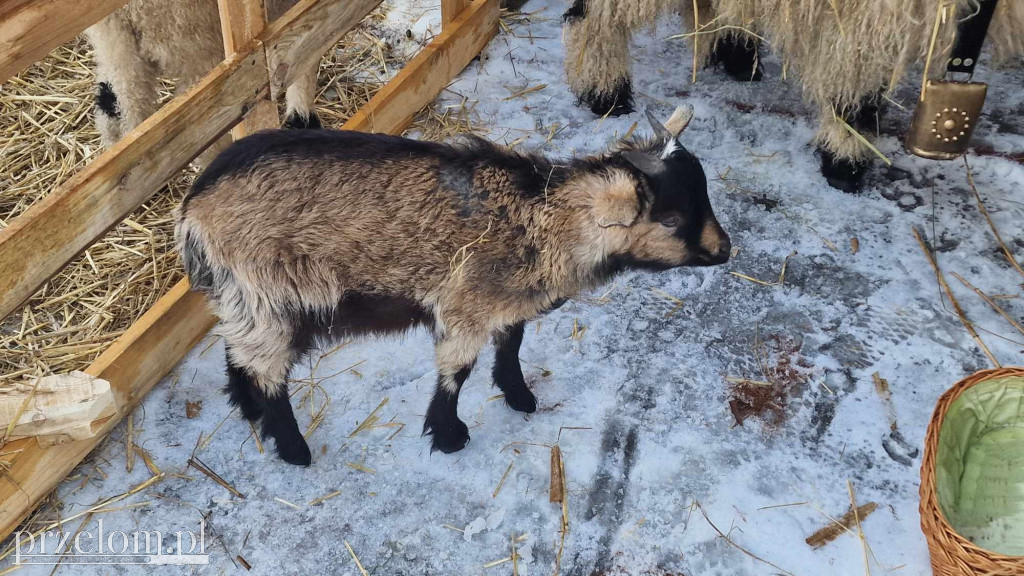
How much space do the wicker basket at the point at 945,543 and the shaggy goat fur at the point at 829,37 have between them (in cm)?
156

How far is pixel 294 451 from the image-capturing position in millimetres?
3611

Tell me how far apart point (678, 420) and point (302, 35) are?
2.48 metres

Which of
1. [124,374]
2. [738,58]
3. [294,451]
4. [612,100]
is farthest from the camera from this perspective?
[738,58]

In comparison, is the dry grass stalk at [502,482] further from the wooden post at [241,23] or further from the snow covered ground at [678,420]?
the wooden post at [241,23]

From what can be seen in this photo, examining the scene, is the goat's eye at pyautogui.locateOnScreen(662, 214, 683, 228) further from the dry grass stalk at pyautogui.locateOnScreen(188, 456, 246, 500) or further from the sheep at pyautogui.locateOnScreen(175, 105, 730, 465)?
the dry grass stalk at pyautogui.locateOnScreen(188, 456, 246, 500)

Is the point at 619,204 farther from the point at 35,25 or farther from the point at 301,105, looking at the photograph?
the point at 301,105

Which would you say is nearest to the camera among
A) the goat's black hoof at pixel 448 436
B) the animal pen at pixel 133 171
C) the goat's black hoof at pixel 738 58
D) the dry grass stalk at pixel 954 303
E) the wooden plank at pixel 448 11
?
the animal pen at pixel 133 171

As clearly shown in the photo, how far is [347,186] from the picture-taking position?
3.08 metres

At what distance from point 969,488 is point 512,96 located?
3569 millimetres

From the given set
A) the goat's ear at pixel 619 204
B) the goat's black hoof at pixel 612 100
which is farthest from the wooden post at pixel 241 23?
the goat's black hoof at pixel 612 100

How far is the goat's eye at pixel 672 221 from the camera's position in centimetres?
327

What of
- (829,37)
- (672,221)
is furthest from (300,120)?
(829,37)

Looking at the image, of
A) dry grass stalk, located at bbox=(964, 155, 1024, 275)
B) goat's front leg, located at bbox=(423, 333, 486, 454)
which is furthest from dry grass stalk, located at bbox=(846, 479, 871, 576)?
dry grass stalk, located at bbox=(964, 155, 1024, 275)

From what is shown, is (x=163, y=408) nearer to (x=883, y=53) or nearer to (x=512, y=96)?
(x=512, y=96)
